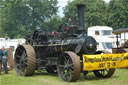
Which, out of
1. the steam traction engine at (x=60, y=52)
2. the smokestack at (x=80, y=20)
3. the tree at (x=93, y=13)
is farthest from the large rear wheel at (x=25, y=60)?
the tree at (x=93, y=13)

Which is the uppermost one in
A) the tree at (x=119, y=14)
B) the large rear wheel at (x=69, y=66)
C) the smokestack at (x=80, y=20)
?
the tree at (x=119, y=14)

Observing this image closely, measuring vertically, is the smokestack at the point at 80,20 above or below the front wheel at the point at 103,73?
above

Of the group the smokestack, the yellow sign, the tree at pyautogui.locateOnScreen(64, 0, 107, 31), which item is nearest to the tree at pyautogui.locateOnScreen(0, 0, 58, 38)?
the tree at pyautogui.locateOnScreen(64, 0, 107, 31)

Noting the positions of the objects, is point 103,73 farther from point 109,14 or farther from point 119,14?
point 109,14

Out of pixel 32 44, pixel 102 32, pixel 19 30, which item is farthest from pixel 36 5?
pixel 32 44

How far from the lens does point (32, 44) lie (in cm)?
1380

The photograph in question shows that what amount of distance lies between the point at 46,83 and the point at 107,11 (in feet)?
122

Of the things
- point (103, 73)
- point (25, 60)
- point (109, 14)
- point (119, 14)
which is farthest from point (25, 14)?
point (103, 73)

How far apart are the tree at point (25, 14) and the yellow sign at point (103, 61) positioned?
37736 millimetres

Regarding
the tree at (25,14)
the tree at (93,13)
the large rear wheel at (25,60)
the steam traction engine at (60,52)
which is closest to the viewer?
the steam traction engine at (60,52)

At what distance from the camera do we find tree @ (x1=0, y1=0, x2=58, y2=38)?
48.3m

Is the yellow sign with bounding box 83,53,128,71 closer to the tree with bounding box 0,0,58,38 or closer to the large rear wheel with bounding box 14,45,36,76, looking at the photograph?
the large rear wheel with bounding box 14,45,36,76

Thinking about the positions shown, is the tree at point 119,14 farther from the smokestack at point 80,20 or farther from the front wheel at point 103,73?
the front wheel at point 103,73

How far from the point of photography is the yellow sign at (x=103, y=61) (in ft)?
34.2
